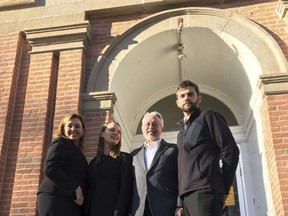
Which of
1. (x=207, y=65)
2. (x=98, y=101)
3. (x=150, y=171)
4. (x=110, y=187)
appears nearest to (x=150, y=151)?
(x=150, y=171)

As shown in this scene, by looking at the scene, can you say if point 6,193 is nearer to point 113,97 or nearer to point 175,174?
point 113,97

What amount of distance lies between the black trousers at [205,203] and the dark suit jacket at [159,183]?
0.26m

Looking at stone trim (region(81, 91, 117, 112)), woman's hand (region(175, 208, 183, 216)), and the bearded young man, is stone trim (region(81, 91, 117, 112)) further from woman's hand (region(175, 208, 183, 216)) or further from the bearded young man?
woman's hand (region(175, 208, 183, 216))

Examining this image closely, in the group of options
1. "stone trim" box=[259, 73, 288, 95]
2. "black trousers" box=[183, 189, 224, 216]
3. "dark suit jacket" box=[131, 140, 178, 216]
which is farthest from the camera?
"stone trim" box=[259, 73, 288, 95]

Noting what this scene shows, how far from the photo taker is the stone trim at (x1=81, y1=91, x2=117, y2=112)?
5.53 m

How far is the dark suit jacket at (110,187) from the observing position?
3.38 m

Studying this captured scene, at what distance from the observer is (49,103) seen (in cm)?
567

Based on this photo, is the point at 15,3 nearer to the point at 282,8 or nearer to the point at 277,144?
the point at 282,8

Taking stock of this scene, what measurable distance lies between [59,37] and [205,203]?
4.06 meters

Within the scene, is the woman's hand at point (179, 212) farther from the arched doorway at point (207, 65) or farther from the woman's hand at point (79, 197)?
the arched doorway at point (207, 65)

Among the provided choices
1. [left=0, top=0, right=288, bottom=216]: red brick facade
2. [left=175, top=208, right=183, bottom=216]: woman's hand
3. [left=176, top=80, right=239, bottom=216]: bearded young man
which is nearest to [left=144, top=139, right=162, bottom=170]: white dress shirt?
[left=176, top=80, right=239, bottom=216]: bearded young man

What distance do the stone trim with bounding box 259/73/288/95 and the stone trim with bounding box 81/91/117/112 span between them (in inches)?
83.7

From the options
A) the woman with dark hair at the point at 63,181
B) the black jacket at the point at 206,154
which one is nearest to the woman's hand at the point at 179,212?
the black jacket at the point at 206,154

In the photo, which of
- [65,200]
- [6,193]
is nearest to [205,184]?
[65,200]
